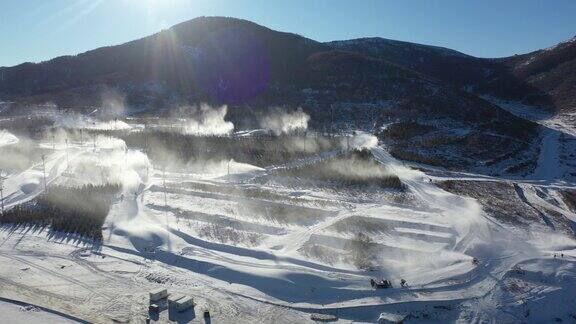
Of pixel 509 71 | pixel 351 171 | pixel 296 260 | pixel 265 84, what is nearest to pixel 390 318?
pixel 296 260

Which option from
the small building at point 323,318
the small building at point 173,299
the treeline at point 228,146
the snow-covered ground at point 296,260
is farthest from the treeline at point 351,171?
the small building at point 173,299

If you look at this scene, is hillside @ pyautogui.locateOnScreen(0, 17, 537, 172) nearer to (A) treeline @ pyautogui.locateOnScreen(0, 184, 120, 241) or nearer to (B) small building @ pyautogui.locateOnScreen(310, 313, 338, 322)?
(A) treeline @ pyautogui.locateOnScreen(0, 184, 120, 241)

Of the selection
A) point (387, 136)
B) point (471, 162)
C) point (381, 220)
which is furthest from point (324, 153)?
point (381, 220)

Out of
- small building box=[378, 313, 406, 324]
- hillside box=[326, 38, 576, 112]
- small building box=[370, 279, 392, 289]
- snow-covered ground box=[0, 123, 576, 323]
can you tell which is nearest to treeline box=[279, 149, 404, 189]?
snow-covered ground box=[0, 123, 576, 323]

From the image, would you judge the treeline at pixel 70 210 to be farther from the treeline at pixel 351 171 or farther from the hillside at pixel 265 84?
the hillside at pixel 265 84

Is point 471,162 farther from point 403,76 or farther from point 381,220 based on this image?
point 403,76

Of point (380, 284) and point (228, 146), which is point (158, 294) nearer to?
point (380, 284)
